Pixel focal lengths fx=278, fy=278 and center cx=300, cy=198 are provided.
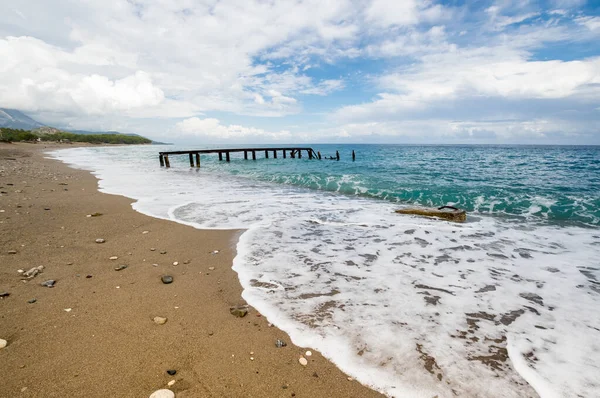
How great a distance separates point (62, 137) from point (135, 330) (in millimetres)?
137532

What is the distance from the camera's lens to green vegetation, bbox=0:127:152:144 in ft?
234

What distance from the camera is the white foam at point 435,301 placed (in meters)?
2.66

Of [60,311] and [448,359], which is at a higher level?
[60,311]

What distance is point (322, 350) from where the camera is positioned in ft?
9.46

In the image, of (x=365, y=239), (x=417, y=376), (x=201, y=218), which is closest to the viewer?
(x=417, y=376)

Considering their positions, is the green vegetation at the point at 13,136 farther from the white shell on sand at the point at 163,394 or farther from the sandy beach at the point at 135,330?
the white shell on sand at the point at 163,394

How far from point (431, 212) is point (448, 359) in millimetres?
7120

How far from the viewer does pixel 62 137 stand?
10550 cm

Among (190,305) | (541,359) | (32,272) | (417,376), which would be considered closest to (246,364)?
(190,305)

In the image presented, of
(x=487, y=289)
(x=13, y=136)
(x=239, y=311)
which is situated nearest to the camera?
(x=239, y=311)

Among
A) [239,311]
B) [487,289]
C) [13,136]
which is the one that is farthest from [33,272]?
[13,136]

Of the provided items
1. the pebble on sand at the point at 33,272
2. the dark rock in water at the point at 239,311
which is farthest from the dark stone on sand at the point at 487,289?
the pebble on sand at the point at 33,272

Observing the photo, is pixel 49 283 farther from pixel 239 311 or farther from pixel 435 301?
pixel 435 301

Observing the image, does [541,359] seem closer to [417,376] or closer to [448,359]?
[448,359]
